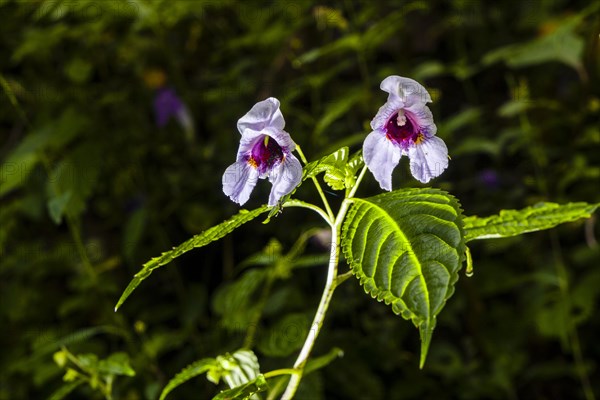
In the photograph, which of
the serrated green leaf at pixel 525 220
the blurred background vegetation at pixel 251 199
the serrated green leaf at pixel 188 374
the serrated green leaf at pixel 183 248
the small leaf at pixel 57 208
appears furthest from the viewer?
the blurred background vegetation at pixel 251 199

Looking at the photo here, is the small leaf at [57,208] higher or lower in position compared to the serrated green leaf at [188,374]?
higher

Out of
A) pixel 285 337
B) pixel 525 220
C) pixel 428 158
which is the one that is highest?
pixel 428 158

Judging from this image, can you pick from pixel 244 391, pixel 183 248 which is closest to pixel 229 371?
pixel 244 391

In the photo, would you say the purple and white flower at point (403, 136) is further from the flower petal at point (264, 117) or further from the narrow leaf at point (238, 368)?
the narrow leaf at point (238, 368)

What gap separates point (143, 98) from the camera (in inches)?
110

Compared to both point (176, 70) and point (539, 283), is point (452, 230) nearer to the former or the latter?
point (539, 283)

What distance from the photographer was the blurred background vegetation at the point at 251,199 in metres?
1.89

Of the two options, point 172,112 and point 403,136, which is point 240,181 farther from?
point 172,112

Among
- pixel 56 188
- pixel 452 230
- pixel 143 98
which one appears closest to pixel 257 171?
pixel 452 230

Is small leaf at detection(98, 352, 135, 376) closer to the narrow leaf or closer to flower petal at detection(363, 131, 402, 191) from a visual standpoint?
the narrow leaf

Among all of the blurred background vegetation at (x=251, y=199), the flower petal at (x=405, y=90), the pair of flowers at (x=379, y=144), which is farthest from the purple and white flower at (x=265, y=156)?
the blurred background vegetation at (x=251, y=199)

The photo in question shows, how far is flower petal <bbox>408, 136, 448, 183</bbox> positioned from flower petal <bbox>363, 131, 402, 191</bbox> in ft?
0.10

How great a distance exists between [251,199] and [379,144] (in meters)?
1.69

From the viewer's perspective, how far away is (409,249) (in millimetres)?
726
